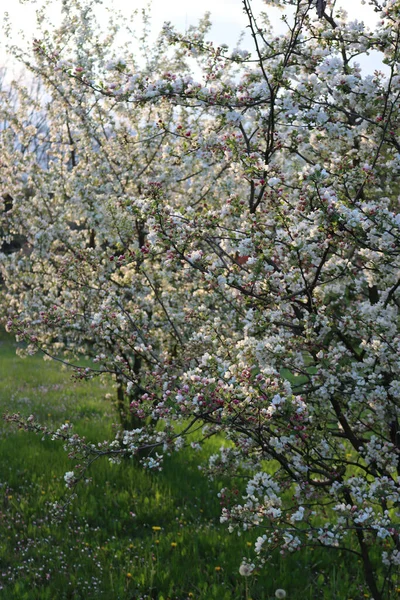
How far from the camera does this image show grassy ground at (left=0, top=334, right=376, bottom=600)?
500 cm

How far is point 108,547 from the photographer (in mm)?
5637

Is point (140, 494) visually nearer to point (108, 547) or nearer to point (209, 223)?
point (108, 547)

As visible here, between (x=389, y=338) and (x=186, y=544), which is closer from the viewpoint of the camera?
(x=389, y=338)

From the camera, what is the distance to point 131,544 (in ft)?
18.5

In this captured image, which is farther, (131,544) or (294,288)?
(131,544)

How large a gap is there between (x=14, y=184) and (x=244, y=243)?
236 inches

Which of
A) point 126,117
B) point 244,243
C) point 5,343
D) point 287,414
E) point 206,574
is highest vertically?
point 5,343

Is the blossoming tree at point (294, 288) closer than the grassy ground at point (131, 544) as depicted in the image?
Yes

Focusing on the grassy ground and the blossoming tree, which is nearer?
the blossoming tree

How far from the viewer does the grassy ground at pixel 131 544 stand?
5.00m

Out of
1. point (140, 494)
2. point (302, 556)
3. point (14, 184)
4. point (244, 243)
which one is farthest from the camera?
point (14, 184)

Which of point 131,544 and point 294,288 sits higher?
point 294,288

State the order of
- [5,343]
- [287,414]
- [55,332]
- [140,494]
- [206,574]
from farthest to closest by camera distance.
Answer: [5,343]
[55,332]
[140,494]
[206,574]
[287,414]

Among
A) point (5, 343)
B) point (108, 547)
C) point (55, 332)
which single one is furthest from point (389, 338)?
point (5, 343)
